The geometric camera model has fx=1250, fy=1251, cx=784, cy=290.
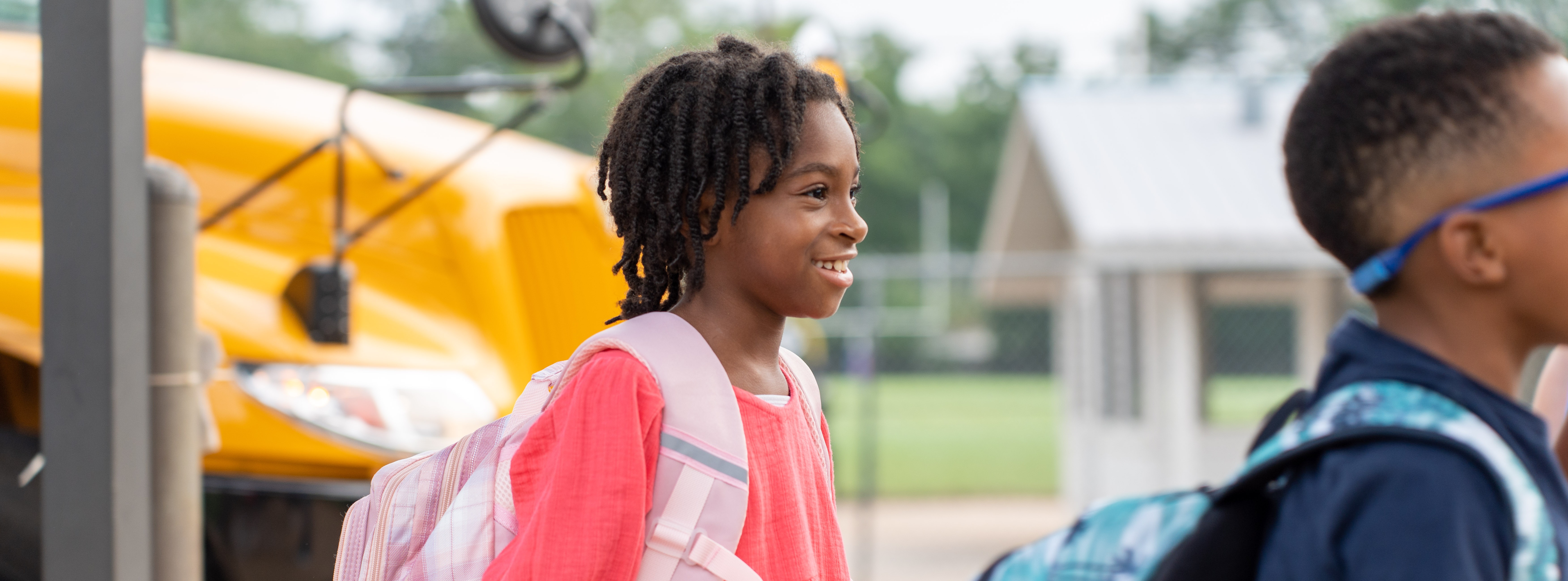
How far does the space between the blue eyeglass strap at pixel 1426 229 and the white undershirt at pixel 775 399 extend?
0.68m

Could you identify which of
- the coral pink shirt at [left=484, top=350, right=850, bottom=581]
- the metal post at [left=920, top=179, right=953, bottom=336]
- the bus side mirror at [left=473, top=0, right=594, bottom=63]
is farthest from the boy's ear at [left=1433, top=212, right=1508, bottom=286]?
the metal post at [left=920, top=179, right=953, bottom=336]

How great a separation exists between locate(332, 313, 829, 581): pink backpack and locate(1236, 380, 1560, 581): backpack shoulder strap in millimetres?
535

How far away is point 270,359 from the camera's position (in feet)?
10.2

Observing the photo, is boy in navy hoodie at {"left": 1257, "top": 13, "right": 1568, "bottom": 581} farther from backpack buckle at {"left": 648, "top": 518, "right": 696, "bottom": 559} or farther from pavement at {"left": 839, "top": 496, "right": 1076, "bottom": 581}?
pavement at {"left": 839, "top": 496, "right": 1076, "bottom": 581}

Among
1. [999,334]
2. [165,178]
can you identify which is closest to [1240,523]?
[165,178]

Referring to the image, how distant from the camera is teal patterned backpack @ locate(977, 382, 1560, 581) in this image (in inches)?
37.4

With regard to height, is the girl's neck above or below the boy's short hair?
below

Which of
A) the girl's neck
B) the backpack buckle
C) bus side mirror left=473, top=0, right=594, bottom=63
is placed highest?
bus side mirror left=473, top=0, right=594, bottom=63

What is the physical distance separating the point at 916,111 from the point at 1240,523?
46.2 metres

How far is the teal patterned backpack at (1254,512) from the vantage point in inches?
37.4

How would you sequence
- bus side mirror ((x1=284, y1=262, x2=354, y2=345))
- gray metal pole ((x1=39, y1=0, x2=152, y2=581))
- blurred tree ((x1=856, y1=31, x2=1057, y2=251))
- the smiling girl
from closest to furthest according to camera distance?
1. the smiling girl
2. gray metal pole ((x1=39, y1=0, x2=152, y2=581))
3. bus side mirror ((x1=284, y1=262, x2=354, y2=345))
4. blurred tree ((x1=856, y1=31, x2=1057, y2=251))

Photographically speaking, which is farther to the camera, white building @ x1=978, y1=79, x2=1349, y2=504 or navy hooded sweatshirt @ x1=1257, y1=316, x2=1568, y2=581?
white building @ x1=978, y1=79, x2=1349, y2=504

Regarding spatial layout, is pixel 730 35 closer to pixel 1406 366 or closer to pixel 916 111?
pixel 1406 366

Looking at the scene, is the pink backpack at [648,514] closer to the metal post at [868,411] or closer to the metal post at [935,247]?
the metal post at [868,411]
